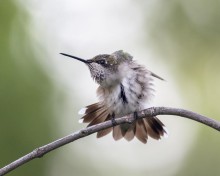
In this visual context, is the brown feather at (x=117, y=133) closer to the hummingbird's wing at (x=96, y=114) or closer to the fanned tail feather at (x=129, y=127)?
the fanned tail feather at (x=129, y=127)

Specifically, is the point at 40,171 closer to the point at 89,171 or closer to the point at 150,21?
the point at 89,171

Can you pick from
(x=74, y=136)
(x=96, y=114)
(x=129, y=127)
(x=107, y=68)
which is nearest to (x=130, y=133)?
(x=129, y=127)

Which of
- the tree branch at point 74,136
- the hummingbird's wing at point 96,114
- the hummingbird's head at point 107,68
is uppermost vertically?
the hummingbird's head at point 107,68

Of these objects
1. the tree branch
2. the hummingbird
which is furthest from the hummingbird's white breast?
the tree branch

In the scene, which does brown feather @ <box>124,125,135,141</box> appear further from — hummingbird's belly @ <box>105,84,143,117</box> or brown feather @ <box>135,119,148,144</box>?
hummingbird's belly @ <box>105,84,143,117</box>

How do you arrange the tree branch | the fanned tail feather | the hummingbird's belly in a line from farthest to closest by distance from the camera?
1. the fanned tail feather
2. the hummingbird's belly
3. the tree branch

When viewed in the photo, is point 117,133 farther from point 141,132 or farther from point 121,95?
point 121,95

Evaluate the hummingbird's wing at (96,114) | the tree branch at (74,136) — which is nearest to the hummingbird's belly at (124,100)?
the hummingbird's wing at (96,114)

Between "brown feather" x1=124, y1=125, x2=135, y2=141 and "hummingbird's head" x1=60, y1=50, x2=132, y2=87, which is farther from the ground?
"hummingbird's head" x1=60, y1=50, x2=132, y2=87
